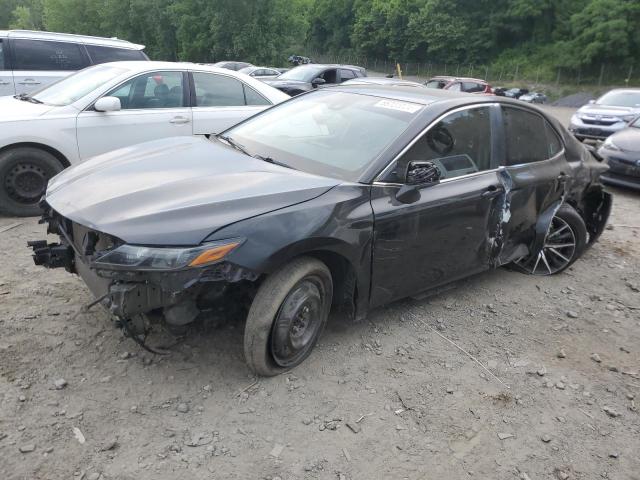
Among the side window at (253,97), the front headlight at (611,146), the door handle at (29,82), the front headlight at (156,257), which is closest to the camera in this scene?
the front headlight at (156,257)

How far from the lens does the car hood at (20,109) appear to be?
510 cm

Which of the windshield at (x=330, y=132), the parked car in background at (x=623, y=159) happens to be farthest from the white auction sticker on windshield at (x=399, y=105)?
the parked car in background at (x=623, y=159)

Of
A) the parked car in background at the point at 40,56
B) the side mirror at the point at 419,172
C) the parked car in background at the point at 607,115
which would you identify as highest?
→ the parked car in background at the point at 40,56

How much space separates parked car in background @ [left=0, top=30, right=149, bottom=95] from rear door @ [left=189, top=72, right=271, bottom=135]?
2.90 m

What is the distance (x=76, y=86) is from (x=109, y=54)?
262cm

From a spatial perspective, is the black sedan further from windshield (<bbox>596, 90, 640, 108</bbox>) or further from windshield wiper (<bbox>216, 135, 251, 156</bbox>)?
windshield (<bbox>596, 90, 640, 108</bbox>)

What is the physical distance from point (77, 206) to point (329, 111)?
1.89 m

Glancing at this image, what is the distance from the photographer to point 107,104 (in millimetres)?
5219

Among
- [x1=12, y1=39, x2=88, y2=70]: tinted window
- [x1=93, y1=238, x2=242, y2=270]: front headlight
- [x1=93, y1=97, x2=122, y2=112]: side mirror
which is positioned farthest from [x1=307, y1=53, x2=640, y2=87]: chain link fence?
[x1=93, y1=238, x2=242, y2=270]: front headlight

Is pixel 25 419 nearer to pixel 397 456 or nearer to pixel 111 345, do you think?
pixel 111 345

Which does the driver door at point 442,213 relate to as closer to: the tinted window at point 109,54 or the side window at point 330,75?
the tinted window at point 109,54

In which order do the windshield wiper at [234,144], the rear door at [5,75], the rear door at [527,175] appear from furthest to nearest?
the rear door at [5,75] → the rear door at [527,175] → the windshield wiper at [234,144]

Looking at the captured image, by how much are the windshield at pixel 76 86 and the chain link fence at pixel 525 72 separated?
52.8 metres

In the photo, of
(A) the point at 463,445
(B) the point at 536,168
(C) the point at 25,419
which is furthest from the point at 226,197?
(B) the point at 536,168
